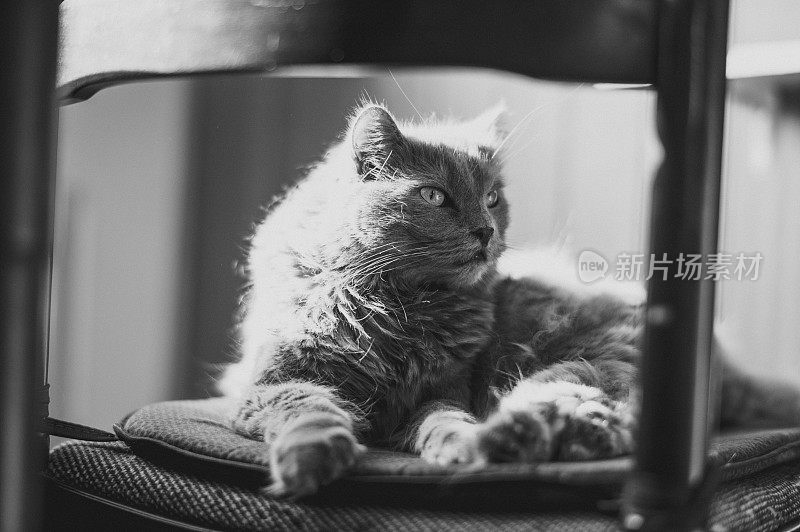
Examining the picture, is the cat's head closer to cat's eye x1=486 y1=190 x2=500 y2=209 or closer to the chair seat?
cat's eye x1=486 y1=190 x2=500 y2=209

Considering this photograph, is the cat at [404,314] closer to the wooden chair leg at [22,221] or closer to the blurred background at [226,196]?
the wooden chair leg at [22,221]

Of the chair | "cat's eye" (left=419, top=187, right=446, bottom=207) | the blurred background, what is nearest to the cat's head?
"cat's eye" (left=419, top=187, right=446, bottom=207)

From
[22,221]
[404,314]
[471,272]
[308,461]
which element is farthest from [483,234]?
[22,221]

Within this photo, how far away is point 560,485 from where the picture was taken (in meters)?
0.64

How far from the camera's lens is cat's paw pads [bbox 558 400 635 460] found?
0.77 m

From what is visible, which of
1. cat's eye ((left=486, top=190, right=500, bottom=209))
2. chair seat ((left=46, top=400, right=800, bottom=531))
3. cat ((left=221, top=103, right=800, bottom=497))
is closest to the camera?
chair seat ((left=46, top=400, right=800, bottom=531))

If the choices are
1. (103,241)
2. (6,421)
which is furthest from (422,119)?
(103,241)

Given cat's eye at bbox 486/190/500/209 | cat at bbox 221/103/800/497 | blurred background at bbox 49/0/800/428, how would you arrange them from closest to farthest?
1. cat at bbox 221/103/800/497
2. cat's eye at bbox 486/190/500/209
3. blurred background at bbox 49/0/800/428

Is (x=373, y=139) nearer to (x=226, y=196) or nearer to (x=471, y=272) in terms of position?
(x=471, y=272)

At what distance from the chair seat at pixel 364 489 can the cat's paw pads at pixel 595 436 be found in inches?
1.8

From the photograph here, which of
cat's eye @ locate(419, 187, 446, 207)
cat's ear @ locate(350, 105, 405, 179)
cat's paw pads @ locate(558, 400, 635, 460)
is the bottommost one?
cat's paw pads @ locate(558, 400, 635, 460)

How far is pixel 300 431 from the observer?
0.81m

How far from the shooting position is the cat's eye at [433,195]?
1113 mm

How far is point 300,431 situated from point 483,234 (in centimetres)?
44
